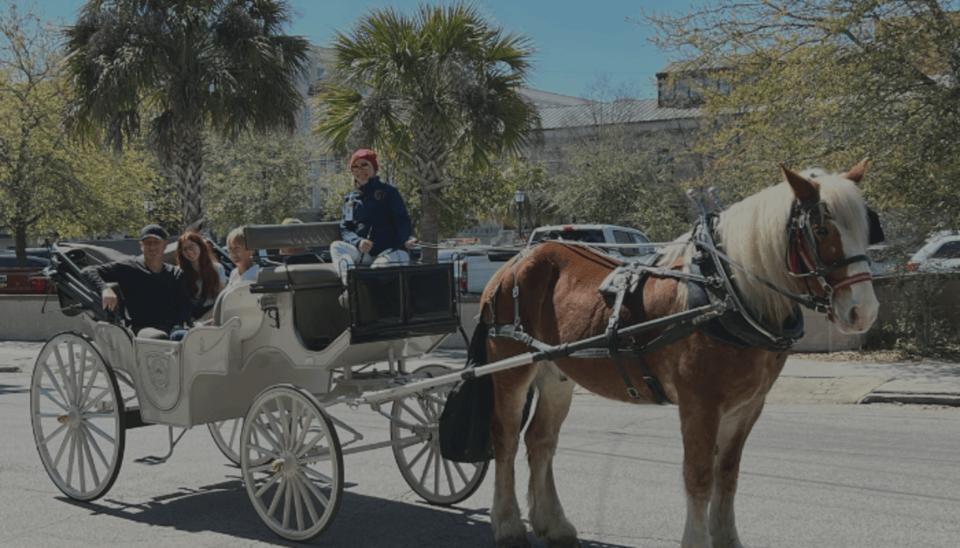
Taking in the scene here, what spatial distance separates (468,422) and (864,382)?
771cm

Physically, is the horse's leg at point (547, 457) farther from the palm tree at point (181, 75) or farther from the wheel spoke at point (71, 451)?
Result: the palm tree at point (181, 75)

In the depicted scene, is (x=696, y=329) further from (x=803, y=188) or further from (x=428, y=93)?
(x=428, y=93)

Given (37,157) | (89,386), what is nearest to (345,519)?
(89,386)

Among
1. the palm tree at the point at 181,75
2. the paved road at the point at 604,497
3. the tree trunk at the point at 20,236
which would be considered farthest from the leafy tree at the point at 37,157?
the paved road at the point at 604,497

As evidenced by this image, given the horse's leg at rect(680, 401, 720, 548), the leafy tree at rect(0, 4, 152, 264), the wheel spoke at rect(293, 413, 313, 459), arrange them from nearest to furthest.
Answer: the horse's leg at rect(680, 401, 720, 548) → the wheel spoke at rect(293, 413, 313, 459) → the leafy tree at rect(0, 4, 152, 264)

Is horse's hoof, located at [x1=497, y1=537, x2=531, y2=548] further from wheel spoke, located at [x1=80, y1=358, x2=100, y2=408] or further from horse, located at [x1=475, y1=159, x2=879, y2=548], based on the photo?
wheel spoke, located at [x1=80, y1=358, x2=100, y2=408]

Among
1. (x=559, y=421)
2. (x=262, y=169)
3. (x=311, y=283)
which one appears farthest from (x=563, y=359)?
(x=262, y=169)

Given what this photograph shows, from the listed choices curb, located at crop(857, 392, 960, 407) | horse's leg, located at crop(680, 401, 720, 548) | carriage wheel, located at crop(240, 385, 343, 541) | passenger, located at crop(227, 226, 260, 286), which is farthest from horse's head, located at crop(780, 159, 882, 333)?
curb, located at crop(857, 392, 960, 407)

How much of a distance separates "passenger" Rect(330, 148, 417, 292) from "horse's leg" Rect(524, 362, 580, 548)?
4.75ft

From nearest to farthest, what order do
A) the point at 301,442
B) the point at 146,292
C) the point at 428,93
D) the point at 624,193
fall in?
the point at 301,442
the point at 146,292
the point at 428,93
the point at 624,193

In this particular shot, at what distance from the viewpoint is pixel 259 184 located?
4144 centimetres

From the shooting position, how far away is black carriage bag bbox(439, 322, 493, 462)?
522cm

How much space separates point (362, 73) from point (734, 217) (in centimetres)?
1301

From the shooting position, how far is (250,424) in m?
5.45
